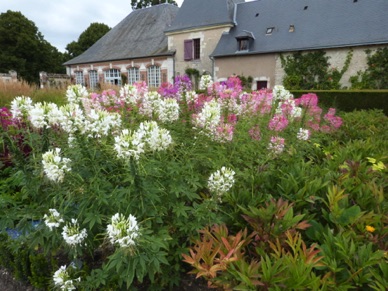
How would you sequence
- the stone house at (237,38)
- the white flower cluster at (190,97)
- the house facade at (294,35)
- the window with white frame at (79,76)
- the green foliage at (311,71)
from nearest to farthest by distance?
1. the white flower cluster at (190,97)
2. the house facade at (294,35)
3. the stone house at (237,38)
4. the green foliage at (311,71)
5. the window with white frame at (79,76)

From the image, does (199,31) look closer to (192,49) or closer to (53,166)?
(192,49)

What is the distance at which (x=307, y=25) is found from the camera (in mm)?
16422

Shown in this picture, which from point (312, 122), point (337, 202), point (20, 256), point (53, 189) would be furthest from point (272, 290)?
point (312, 122)

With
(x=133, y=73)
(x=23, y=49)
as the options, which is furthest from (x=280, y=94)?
(x=23, y=49)

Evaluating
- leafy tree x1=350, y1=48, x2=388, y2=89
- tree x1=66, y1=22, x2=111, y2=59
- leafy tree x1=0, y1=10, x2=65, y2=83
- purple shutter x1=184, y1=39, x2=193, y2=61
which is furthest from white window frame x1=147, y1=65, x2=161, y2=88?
tree x1=66, y1=22, x2=111, y2=59

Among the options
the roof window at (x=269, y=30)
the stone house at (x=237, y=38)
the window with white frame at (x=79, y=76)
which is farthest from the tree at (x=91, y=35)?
the roof window at (x=269, y=30)

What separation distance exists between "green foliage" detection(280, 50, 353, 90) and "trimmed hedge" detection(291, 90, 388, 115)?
417 centimetres

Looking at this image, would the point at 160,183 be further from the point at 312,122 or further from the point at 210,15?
the point at 210,15

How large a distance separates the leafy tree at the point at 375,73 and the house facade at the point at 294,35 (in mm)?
287

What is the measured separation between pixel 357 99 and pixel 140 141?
11.5 m

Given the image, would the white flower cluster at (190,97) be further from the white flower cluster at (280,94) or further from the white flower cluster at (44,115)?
the white flower cluster at (44,115)

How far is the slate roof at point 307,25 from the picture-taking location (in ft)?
46.9

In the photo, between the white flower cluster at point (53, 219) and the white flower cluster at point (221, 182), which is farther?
the white flower cluster at point (221, 182)

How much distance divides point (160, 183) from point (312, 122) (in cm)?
350
